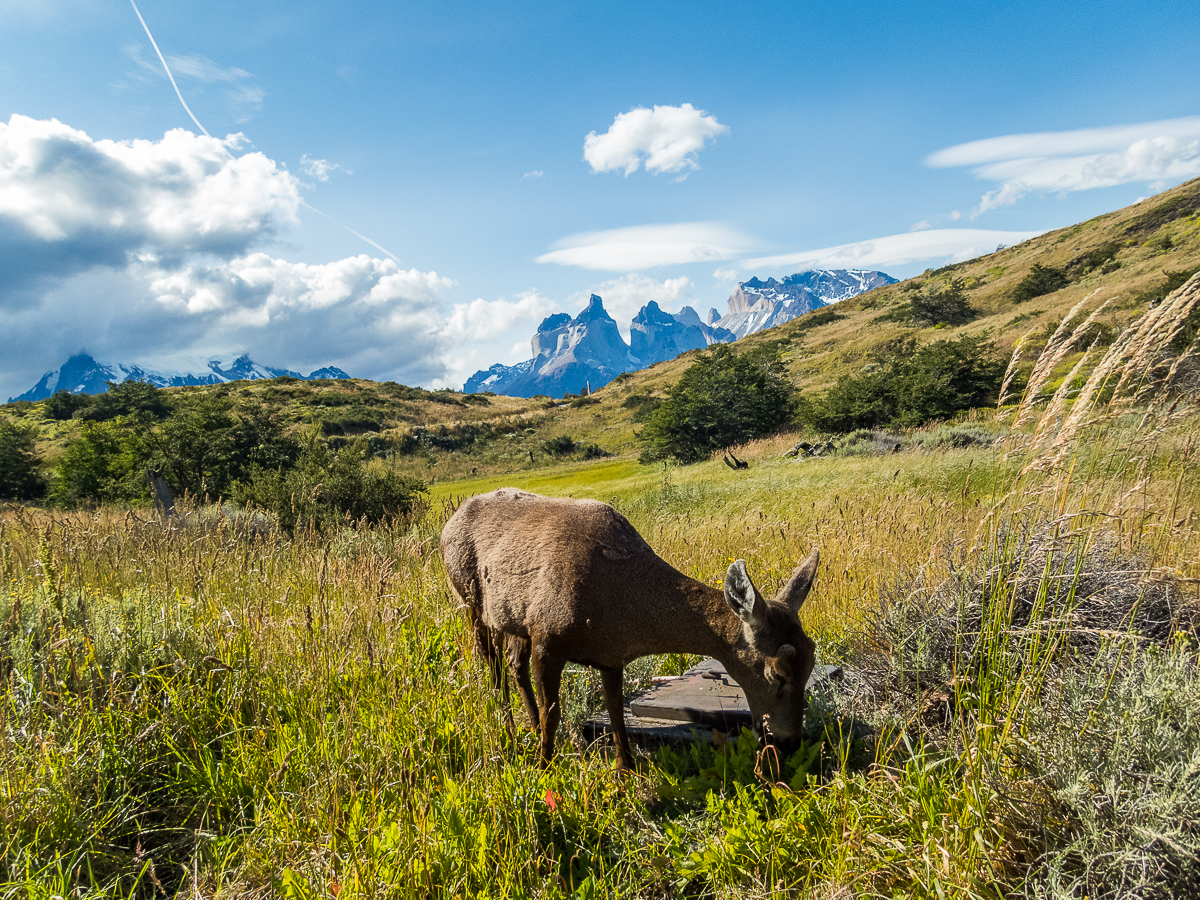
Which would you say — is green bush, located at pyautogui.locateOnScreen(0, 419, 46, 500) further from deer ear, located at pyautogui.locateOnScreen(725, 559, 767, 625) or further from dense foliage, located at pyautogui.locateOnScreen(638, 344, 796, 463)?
deer ear, located at pyautogui.locateOnScreen(725, 559, 767, 625)

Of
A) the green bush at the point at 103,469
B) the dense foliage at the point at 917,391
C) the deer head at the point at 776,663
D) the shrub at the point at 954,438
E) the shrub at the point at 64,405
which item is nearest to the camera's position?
the deer head at the point at 776,663

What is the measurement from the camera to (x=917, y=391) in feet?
85.5

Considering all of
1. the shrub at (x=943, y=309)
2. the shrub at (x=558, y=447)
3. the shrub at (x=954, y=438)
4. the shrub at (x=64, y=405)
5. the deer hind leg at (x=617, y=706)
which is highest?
the shrub at (x=64, y=405)

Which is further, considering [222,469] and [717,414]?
[717,414]

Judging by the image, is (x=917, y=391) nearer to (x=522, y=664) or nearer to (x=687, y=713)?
(x=687, y=713)

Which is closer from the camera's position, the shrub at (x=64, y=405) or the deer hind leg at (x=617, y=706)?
the deer hind leg at (x=617, y=706)

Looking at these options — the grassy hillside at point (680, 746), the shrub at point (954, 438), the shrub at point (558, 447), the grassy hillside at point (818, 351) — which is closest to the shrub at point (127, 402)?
the grassy hillside at point (818, 351)

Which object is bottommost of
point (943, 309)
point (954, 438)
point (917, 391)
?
point (954, 438)

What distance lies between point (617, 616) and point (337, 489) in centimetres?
1378

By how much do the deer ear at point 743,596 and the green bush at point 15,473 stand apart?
120 ft

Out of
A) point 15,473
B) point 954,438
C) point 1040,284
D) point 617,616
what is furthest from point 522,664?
point 1040,284

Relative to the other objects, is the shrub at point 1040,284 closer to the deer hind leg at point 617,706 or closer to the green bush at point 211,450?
the green bush at point 211,450

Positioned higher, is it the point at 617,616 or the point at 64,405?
the point at 64,405

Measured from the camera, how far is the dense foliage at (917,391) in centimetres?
2567
